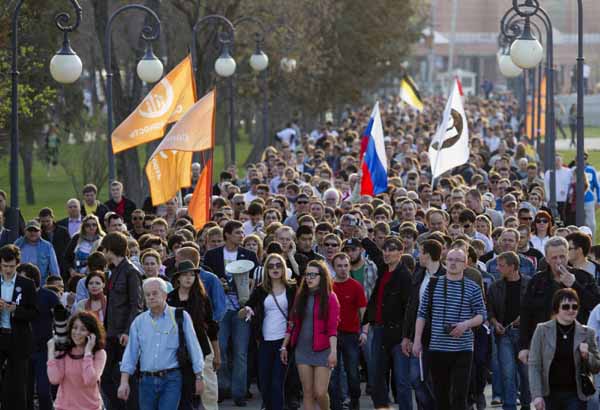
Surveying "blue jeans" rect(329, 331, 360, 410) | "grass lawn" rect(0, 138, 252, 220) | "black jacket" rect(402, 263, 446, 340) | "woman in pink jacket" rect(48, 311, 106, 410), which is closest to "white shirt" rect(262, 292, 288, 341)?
"blue jeans" rect(329, 331, 360, 410)

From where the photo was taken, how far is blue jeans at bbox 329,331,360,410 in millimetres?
13820

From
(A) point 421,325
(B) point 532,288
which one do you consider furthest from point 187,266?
(B) point 532,288

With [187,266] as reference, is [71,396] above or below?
below

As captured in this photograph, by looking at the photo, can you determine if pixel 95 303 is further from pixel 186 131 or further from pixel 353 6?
pixel 353 6

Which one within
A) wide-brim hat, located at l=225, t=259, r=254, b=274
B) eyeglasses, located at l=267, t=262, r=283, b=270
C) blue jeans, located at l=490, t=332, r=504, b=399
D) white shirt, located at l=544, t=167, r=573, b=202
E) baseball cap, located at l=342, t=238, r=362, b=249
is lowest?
blue jeans, located at l=490, t=332, r=504, b=399

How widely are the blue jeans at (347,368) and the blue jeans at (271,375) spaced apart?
497 millimetres

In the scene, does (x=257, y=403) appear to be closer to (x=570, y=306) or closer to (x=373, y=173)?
(x=570, y=306)

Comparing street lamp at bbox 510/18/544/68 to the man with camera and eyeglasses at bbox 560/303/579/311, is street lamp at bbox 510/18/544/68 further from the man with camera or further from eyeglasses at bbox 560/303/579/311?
eyeglasses at bbox 560/303/579/311

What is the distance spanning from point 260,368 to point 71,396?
3.11 m

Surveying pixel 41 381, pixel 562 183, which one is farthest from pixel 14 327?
pixel 562 183

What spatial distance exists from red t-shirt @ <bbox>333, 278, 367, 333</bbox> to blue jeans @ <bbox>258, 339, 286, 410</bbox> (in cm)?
64

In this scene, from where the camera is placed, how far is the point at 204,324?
40.7ft

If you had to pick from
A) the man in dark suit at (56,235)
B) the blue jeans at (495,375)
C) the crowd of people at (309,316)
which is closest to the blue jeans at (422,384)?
the crowd of people at (309,316)

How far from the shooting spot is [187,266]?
12516 mm
